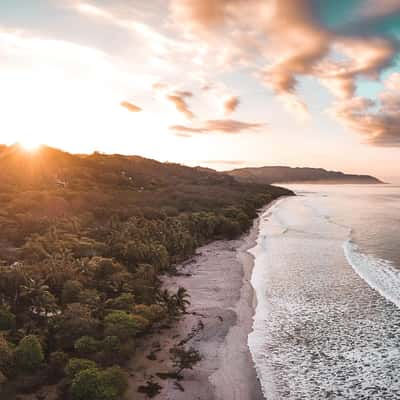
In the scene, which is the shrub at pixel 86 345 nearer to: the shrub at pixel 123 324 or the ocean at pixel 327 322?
the shrub at pixel 123 324

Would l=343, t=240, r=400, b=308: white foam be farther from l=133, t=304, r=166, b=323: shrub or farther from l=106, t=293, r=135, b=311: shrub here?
l=106, t=293, r=135, b=311: shrub

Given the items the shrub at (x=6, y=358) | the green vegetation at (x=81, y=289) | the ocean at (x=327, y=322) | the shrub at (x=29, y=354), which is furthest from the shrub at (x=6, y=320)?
the ocean at (x=327, y=322)

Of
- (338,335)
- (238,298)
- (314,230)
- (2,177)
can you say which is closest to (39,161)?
(2,177)

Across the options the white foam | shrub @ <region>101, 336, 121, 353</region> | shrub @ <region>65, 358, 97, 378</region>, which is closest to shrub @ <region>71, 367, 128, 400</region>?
shrub @ <region>65, 358, 97, 378</region>

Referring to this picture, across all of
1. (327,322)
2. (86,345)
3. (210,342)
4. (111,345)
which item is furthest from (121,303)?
(327,322)

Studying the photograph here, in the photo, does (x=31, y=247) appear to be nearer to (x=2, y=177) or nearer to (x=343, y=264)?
(x=343, y=264)

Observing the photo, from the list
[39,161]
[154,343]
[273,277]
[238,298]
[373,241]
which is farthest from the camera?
[39,161]

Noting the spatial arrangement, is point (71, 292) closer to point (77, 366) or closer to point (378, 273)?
point (77, 366)
